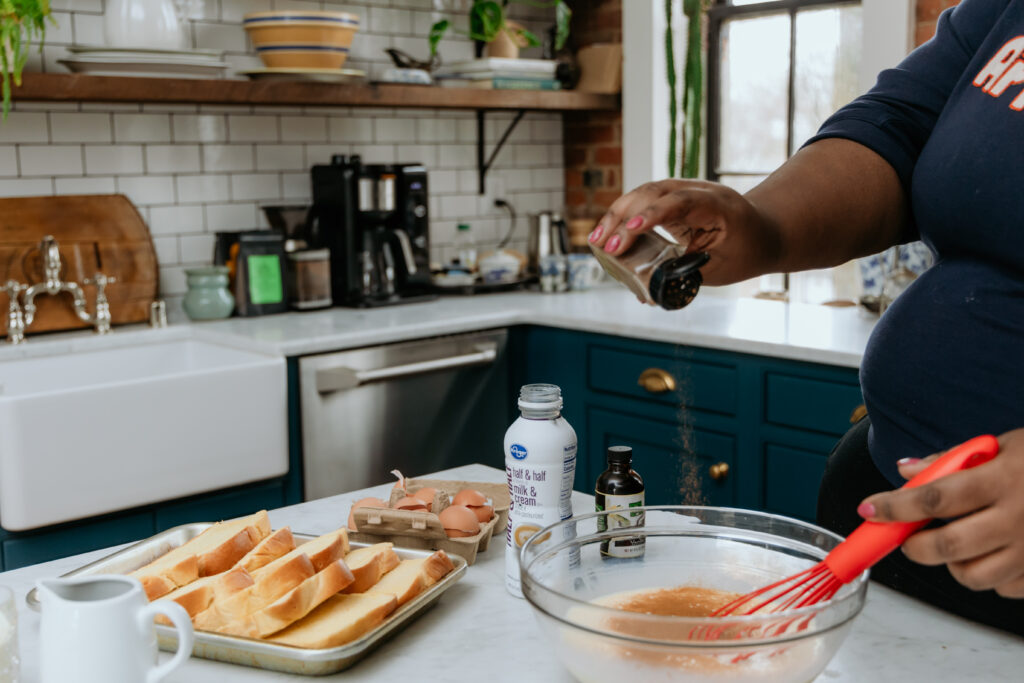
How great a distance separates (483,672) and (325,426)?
6.19 feet

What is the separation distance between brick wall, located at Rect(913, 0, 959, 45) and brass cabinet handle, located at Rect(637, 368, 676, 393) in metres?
1.24

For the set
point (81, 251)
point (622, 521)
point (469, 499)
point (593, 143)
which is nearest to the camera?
point (622, 521)

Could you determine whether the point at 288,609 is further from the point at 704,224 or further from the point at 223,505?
the point at 223,505

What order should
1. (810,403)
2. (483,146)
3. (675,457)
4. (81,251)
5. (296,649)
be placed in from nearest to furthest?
(296,649) < (810,403) < (675,457) < (81,251) < (483,146)

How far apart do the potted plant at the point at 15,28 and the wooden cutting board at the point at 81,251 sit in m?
0.40

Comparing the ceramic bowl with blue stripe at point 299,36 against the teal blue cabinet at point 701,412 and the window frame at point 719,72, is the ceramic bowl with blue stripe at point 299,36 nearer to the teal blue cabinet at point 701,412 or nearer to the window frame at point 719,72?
the teal blue cabinet at point 701,412

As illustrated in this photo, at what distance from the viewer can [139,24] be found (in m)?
2.87

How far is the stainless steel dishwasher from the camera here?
2.82m

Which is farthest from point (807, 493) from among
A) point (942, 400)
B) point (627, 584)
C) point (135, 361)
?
point (135, 361)

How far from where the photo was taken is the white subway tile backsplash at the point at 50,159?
295 centimetres

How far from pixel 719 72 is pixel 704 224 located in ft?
9.12

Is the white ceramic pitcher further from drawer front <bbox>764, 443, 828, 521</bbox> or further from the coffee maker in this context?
the coffee maker

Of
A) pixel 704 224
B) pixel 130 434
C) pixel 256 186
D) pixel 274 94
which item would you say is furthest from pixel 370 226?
pixel 704 224

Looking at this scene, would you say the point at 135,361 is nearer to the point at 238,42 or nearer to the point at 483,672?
the point at 238,42
